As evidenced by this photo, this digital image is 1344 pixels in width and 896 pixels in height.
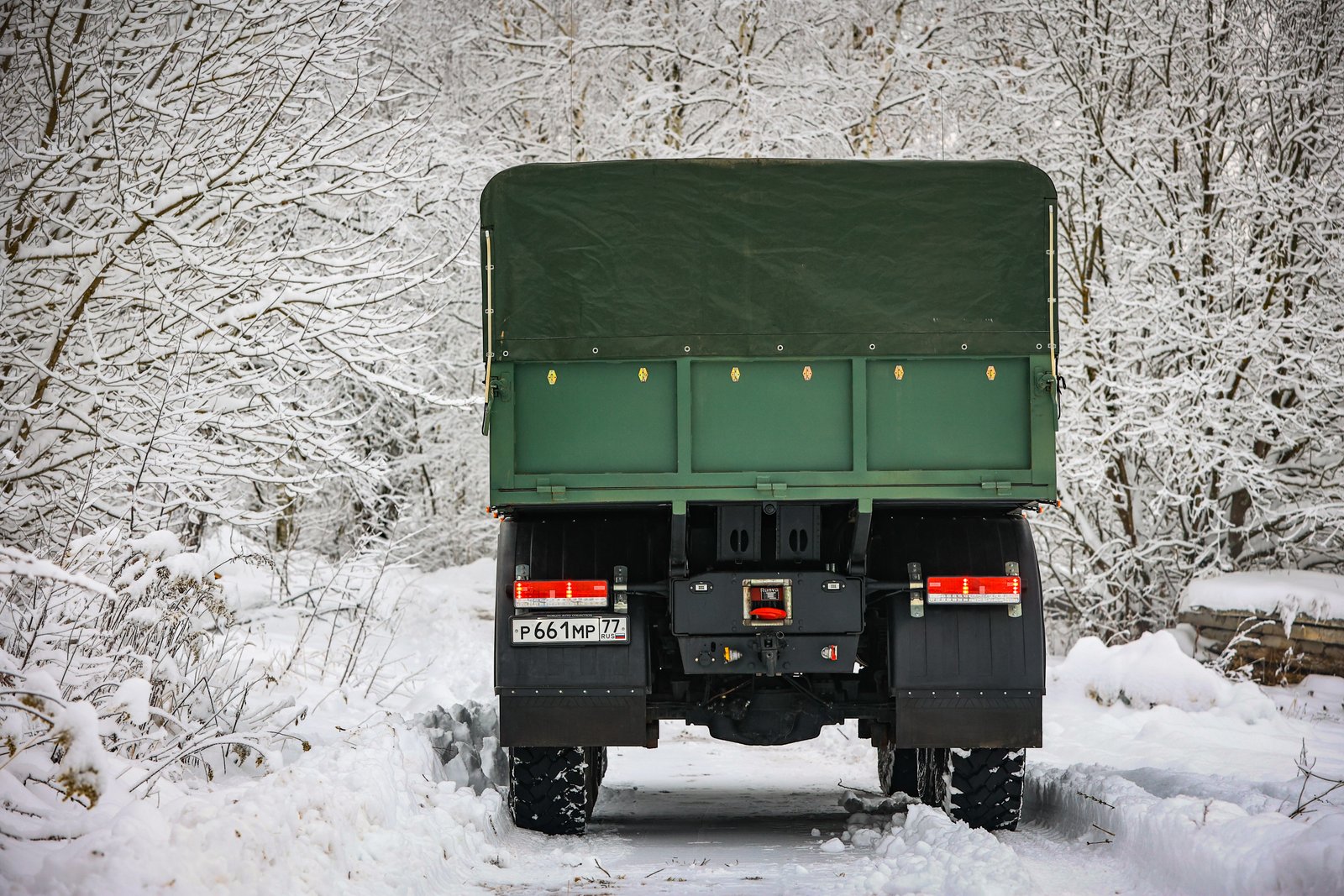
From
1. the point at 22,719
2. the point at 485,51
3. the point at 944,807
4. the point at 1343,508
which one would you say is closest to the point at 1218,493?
the point at 1343,508

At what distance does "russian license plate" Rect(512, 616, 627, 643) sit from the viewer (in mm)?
6703

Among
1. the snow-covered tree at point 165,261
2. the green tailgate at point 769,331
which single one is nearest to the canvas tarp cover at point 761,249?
the green tailgate at point 769,331

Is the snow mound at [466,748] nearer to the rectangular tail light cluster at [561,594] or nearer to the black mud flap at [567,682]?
the black mud flap at [567,682]

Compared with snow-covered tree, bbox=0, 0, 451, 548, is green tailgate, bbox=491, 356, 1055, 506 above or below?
below

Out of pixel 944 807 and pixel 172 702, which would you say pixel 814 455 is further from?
pixel 172 702

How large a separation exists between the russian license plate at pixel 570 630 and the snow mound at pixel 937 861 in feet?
5.30

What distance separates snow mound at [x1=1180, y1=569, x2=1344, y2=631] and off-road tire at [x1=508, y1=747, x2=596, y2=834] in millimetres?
8240

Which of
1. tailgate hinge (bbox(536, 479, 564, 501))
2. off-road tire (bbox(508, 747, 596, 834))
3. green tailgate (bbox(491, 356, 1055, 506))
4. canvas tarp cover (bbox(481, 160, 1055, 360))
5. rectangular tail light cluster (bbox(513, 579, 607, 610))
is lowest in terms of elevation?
off-road tire (bbox(508, 747, 596, 834))

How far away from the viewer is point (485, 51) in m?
19.2

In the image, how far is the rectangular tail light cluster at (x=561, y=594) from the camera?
6688mm

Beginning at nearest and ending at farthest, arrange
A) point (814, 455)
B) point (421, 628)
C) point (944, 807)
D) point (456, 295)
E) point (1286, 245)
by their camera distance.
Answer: point (814, 455)
point (944, 807)
point (1286, 245)
point (421, 628)
point (456, 295)

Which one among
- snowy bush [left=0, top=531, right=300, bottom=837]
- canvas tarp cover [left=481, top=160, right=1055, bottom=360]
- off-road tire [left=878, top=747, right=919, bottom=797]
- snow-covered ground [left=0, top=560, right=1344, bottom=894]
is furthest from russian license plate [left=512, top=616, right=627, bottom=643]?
off-road tire [left=878, top=747, right=919, bottom=797]

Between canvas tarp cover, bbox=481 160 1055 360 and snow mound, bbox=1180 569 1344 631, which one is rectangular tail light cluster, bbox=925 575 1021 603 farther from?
snow mound, bbox=1180 569 1344 631

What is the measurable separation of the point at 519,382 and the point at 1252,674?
9.41m
